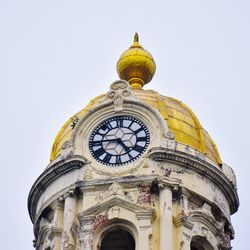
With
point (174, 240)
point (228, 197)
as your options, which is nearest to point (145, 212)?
point (174, 240)

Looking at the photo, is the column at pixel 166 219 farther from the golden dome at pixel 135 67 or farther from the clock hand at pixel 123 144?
the golden dome at pixel 135 67

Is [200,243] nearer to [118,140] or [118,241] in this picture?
[118,241]

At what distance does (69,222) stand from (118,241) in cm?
263

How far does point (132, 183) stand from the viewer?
46.8m

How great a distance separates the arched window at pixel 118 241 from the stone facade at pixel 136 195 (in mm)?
1447

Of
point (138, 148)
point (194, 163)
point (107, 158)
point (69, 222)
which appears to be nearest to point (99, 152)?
point (107, 158)

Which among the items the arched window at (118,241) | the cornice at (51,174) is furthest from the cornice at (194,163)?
the arched window at (118,241)

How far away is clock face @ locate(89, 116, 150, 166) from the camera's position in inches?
1884

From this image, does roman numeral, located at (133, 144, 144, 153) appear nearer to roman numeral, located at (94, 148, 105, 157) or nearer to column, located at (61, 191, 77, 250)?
roman numeral, located at (94, 148, 105, 157)

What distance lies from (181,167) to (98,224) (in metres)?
3.63

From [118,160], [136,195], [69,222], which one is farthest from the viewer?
[118,160]

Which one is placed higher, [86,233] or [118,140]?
[118,140]

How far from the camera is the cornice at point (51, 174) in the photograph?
47969mm

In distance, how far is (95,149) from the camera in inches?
1903
